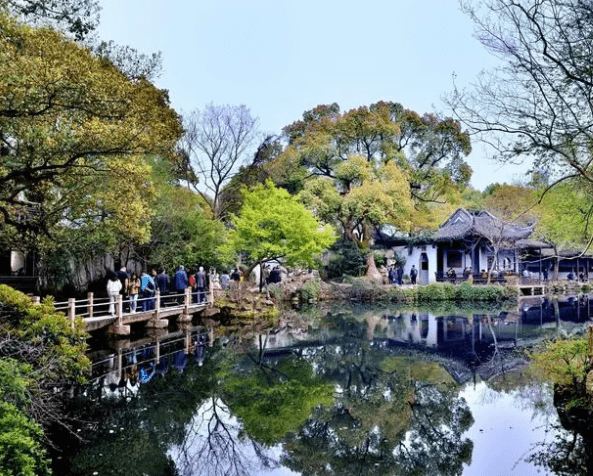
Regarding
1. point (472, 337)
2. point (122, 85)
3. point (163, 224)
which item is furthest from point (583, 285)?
point (122, 85)

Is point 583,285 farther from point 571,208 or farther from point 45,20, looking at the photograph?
point 45,20

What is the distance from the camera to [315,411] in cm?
817

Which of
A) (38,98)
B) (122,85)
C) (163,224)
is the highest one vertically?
(122,85)

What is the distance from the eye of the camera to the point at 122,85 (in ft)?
32.8

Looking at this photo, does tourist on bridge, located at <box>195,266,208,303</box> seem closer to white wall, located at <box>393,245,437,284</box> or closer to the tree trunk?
the tree trunk

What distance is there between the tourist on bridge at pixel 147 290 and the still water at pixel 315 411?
6.81 feet

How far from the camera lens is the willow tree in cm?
830

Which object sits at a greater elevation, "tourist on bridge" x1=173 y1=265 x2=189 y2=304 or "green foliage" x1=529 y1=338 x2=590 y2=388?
"tourist on bridge" x1=173 y1=265 x2=189 y2=304

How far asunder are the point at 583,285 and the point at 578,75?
30.8 m

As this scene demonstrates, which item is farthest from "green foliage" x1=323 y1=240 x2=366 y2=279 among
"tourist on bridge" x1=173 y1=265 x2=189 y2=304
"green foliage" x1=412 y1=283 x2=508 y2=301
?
"tourist on bridge" x1=173 y1=265 x2=189 y2=304

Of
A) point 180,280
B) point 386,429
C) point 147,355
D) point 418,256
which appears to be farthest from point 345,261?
point 386,429

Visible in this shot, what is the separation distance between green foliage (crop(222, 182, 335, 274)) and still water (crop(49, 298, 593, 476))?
251 inches

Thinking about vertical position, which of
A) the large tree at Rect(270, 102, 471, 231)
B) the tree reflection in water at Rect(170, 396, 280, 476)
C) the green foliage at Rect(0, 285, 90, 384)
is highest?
the large tree at Rect(270, 102, 471, 231)

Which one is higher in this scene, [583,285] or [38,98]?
[38,98]
